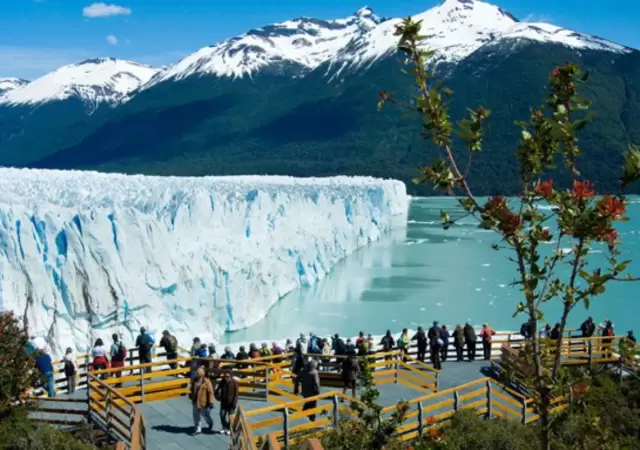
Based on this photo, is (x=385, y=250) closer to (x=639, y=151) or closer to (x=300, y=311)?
(x=300, y=311)

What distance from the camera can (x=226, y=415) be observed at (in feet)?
27.9

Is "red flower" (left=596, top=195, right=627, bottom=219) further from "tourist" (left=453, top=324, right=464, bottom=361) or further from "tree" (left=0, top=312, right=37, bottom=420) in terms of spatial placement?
"tourist" (left=453, top=324, right=464, bottom=361)

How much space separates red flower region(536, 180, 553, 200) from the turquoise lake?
698 inches

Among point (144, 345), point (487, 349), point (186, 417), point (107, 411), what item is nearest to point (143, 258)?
point (144, 345)

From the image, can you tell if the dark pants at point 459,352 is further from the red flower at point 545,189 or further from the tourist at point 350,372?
the red flower at point 545,189

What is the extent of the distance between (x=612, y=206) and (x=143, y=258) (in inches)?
719

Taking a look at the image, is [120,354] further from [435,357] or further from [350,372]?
[435,357]

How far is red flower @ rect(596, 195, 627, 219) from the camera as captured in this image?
2824 millimetres

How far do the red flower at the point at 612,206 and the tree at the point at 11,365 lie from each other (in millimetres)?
6425

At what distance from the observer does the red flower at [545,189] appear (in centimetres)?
304

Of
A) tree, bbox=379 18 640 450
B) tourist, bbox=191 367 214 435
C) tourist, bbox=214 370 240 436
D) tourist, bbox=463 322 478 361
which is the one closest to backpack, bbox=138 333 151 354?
tourist, bbox=191 367 214 435

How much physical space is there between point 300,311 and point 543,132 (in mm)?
23908

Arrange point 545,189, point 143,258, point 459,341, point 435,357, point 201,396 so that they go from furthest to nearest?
point 143,258
point 459,341
point 435,357
point 201,396
point 545,189

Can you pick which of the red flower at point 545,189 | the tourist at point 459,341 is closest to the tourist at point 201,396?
the red flower at point 545,189
